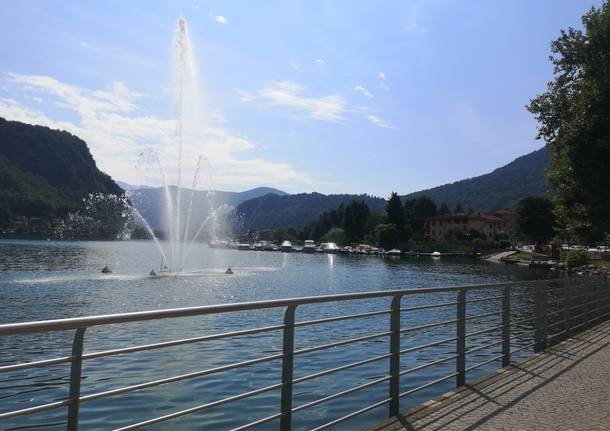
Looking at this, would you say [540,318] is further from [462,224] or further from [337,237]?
[462,224]

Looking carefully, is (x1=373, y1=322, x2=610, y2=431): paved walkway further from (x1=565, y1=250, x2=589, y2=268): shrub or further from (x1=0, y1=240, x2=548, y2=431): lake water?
(x1=565, y1=250, x2=589, y2=268): shrub

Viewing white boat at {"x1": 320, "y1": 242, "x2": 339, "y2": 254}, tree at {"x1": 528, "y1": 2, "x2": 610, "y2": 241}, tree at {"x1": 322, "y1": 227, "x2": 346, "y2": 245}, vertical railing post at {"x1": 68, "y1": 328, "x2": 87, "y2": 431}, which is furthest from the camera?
tree at {"x1": 322, "y1": 227, "x2": 346, "y2": 245}

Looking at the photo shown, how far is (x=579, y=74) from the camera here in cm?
2478

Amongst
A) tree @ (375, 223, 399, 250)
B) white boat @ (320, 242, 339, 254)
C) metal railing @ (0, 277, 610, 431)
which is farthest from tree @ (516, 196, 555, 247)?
metal railing @ (0, 277, 610, 431)

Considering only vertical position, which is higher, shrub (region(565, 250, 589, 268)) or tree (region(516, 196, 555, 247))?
tree (region(516, 196, 555, 247))

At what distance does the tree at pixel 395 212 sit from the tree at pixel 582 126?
428 feet

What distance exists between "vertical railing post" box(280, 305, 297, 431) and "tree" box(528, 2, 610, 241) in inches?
688

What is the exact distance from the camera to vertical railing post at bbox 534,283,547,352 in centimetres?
1101

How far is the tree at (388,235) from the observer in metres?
150

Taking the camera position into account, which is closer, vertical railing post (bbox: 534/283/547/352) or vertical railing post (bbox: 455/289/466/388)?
vertical railing post (bbox: 455/289/466/388)

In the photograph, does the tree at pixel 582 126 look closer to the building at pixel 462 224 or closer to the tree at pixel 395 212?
the tree at pixel 395 212

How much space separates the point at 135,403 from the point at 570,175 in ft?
59.4

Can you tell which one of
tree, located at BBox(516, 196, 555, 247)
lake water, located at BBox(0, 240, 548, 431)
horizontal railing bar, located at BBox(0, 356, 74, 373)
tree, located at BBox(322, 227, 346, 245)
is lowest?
lake water, located at BBox(0, 240, 548, 431)

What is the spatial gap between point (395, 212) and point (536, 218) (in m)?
52.3
